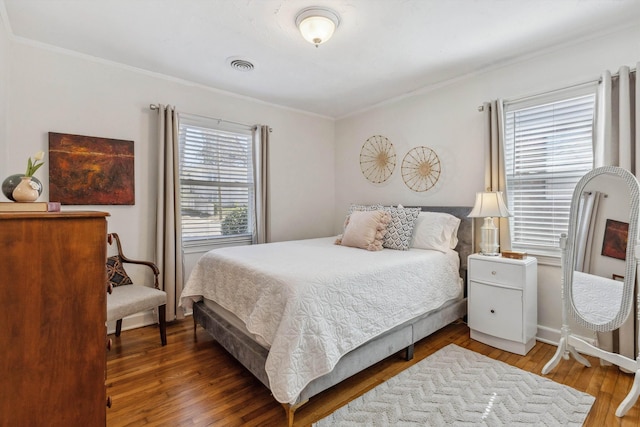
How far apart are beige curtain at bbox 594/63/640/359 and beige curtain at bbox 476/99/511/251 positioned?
0.68 metres

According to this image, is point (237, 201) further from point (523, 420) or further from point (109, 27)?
point (523, 420)

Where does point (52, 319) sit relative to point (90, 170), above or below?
below

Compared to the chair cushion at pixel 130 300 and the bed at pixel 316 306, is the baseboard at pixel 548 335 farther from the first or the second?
the chair cushion at pixel 130 300

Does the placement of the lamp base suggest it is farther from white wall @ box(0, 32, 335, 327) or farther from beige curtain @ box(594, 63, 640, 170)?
white wall @ box(0, 32, 335, 327)

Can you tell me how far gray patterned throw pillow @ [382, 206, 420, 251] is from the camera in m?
2.86

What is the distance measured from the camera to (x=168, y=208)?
303cm

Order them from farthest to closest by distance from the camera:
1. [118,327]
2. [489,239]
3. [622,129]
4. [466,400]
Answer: [118,327], [489,239], [622,129], [466,400]

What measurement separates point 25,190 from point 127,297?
1.48 meters

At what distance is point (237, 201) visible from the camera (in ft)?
12.4

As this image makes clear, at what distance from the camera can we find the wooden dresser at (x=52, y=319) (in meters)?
0.99

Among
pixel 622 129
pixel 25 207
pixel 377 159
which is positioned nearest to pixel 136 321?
pixel 25 207

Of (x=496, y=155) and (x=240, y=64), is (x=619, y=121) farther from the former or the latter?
(x=240, y=64)

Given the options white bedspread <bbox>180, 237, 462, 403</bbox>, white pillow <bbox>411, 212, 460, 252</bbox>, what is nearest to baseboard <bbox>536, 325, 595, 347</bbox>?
white bedspread <bbox>180, 237, 462, 403</bbox>

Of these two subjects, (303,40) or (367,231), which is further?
(367,231)
